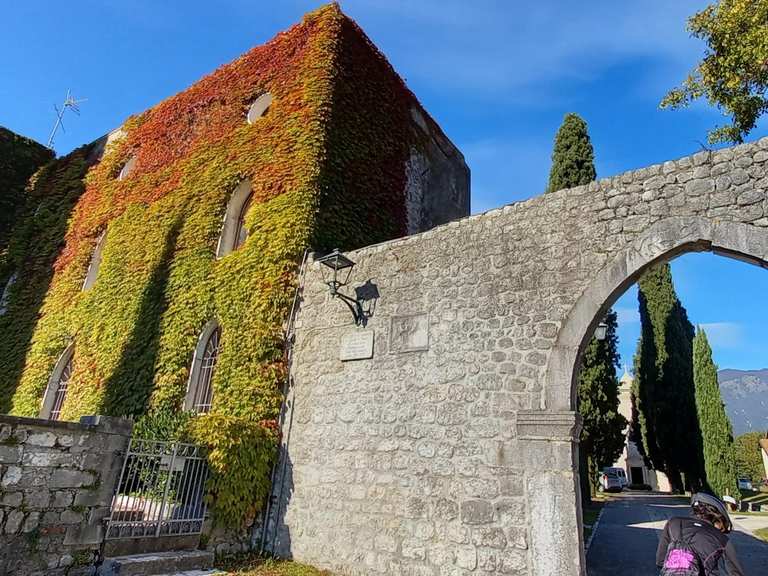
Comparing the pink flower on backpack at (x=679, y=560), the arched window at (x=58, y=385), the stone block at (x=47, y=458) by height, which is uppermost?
the arched window at (x=58, y=385)

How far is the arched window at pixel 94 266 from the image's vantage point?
13363 mm

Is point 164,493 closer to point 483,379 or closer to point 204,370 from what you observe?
point 204,370

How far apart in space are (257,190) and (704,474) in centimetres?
1988

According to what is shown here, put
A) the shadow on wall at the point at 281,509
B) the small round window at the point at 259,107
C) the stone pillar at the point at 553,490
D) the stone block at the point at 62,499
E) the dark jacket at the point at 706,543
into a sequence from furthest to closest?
1. the small round window at the point at 259,107
2. the shadow on wall at the point at 281,509
3. the stone block at the point at 62,499
4. the stone pillar at the point at 553,490
5. the dark jacket at the point at 706,543

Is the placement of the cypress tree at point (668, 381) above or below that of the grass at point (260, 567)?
above

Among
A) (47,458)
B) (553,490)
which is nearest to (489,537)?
(553,490)

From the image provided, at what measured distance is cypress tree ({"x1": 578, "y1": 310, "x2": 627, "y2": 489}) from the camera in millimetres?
14805

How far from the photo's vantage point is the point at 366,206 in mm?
10398

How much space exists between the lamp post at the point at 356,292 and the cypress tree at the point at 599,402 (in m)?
9.23

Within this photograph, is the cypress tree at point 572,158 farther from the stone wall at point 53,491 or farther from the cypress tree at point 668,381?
the stone wall at point 53,491

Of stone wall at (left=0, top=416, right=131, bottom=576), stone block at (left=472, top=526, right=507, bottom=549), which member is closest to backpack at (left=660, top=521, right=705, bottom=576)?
Result: stone block at (left=472, top=526, right=507, bottom=549)

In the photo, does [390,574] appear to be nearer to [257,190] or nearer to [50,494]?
[50,494]

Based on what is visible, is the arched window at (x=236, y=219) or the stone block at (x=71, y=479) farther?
the arched window at (x=236, y=219)

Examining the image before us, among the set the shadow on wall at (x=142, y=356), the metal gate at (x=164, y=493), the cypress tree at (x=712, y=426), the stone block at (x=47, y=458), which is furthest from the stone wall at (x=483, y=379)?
the cypress tree at (x=712, y=426)
